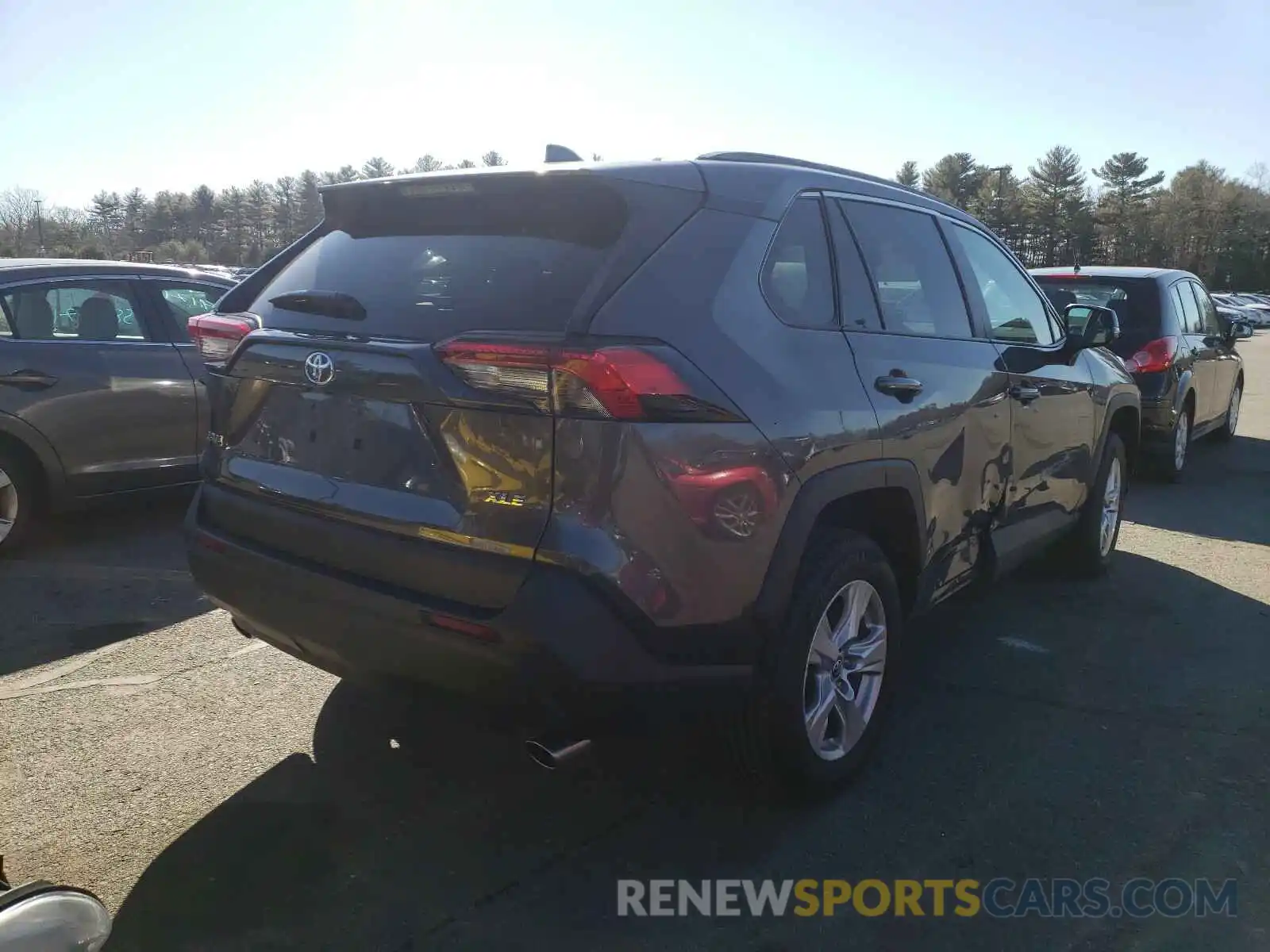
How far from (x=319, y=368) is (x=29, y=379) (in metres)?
3.57

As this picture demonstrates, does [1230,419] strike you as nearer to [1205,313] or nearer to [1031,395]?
[1205,313]

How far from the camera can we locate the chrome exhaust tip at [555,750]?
245 cm

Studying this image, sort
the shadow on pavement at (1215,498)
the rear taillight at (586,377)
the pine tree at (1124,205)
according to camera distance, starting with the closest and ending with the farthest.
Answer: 1. the rear taillight at (586,377)
2. the shadow on pavement at (1215,498)
3. the pine tree at (1124,205)

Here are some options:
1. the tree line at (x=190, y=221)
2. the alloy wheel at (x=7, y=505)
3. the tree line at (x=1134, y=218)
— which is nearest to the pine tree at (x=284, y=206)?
the tree line at (x=190, y=221)

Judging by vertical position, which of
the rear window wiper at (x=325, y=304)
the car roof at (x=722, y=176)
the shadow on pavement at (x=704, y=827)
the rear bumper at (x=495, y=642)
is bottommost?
the shadow on pavement at (x=704, y=827)

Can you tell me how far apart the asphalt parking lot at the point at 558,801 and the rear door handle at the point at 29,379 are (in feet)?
4.30

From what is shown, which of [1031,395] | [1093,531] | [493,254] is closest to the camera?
[493,254]

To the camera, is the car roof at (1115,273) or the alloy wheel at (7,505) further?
the car roof at (1115,273)

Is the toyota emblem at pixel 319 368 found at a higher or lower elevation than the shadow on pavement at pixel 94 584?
higher

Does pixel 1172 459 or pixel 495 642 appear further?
pixel 1172 459

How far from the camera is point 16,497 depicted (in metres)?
5.35

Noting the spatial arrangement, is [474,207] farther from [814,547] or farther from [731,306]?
[814,547]

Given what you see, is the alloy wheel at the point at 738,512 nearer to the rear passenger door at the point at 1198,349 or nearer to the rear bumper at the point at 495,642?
the rear bumper at the point at 495,642

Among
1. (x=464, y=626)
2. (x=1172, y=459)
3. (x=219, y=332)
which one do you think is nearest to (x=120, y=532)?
(x=219, y=332)
